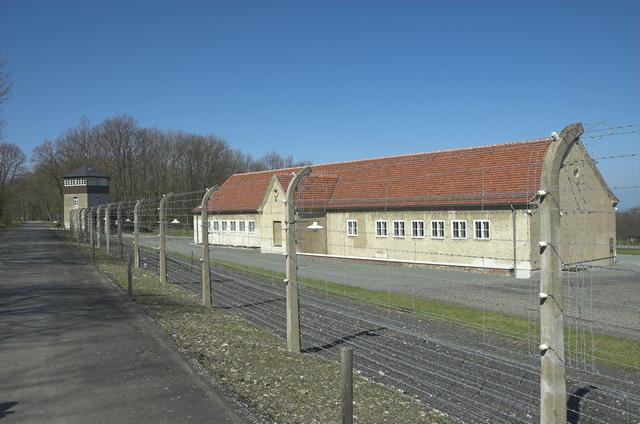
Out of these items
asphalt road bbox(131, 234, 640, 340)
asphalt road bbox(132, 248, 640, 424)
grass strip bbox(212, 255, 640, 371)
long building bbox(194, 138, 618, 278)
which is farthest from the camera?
long building bbox(194, 138, 618, 278)

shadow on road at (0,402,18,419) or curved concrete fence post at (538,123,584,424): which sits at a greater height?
curved concrete fence post at (538,123,584,424)

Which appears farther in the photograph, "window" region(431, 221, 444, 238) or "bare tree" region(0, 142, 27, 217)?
"bare tree" region(0, 142, 27, 217)

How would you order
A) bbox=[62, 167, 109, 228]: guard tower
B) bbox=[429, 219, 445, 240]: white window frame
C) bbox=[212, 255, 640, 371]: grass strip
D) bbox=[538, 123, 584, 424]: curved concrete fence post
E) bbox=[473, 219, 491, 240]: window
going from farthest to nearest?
bbox=[62, 167, 109, 228]: guard tower < bbox=[429, 219, 445, 240]: white window frame < bbox=[473, 219, 491, 240]: window < bbox=[212, 255, 640, 371]: grass strip < bbox=[538, 123, 584, 424]: curved concrete fence post

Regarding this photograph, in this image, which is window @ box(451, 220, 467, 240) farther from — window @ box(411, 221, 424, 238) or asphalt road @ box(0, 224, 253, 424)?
asphalt road @ box(0, 224, 253, 424)

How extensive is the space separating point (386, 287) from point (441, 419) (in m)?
12.7

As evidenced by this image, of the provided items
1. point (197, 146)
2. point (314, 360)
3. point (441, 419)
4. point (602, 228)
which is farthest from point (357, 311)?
point (197, 146)

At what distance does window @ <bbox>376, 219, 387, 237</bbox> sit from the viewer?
29984 millimetres

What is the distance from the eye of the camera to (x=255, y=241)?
40562 millimetres

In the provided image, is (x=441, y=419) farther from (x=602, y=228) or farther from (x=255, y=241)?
(x=255, y=241)

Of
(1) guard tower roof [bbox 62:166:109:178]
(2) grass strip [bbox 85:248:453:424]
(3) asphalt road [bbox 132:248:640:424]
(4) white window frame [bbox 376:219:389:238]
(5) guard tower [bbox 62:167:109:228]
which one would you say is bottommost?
(3) asphalt road [bbox 132:248:640:424]

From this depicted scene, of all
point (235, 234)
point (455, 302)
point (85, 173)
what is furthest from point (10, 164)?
point (455, 302)

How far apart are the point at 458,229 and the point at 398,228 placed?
3887 mm

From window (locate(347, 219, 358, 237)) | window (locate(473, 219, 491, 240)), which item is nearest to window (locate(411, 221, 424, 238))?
window (locate(473, 219, 491, 240))

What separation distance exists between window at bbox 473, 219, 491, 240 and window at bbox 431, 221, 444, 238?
198 centimetres
